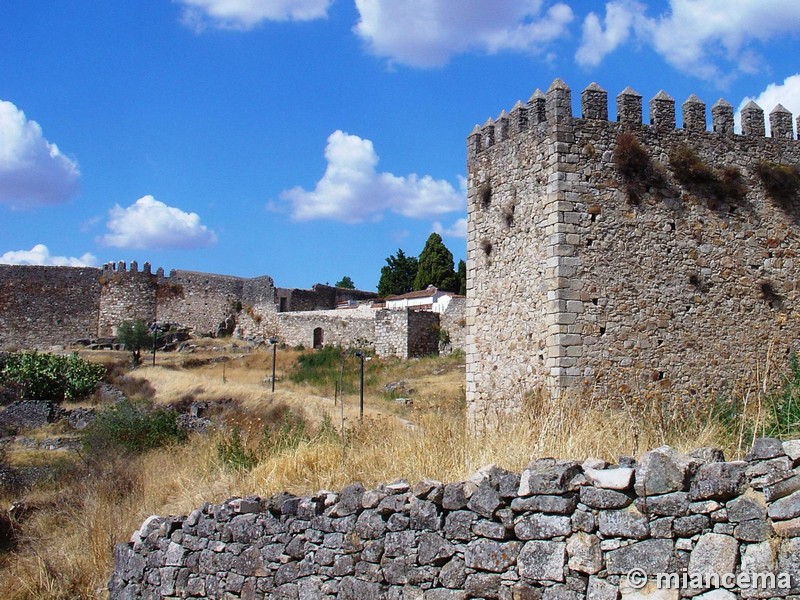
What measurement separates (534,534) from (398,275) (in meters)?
61.2

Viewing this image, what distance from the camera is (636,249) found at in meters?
12.5

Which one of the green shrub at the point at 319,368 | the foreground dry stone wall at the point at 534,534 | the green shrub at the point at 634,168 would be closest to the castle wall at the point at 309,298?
the green shrub at the point at 319,368

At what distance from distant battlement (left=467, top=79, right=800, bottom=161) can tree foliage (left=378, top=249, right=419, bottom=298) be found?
51.4 meters

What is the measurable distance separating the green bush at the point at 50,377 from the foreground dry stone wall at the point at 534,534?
25.3 m

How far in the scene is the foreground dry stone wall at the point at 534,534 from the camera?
4598mm

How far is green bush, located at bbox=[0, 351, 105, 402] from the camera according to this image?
30781mm

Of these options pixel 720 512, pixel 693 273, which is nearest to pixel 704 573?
pixel 720 512

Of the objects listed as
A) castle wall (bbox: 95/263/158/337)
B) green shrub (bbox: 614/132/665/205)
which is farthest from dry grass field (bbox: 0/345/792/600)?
castle wall (bbox: 95/263/158/337)

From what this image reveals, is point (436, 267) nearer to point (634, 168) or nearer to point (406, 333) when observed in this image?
point (406, 333)

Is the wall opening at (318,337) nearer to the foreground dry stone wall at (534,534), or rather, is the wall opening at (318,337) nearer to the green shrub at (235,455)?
the green shrub at (235,455)

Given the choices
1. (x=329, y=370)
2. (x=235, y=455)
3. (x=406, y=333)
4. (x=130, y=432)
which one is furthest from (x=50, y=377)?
(x=235, y=455)

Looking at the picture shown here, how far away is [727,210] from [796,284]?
1.89 meters

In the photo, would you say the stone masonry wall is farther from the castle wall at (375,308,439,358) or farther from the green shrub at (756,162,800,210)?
the green shrub at (756,162,800,210)

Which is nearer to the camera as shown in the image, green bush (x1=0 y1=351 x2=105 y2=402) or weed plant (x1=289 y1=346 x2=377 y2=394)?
weed plant (x1=289 y1=346 x2=377 y2=394)
